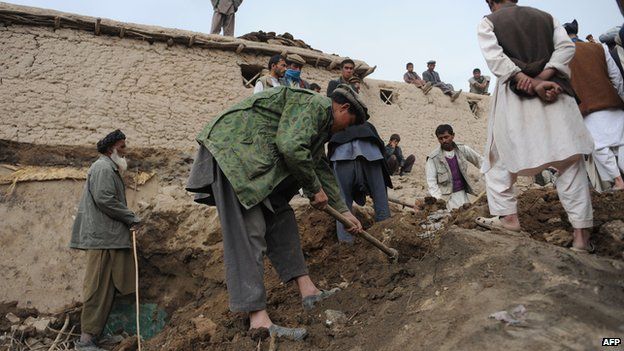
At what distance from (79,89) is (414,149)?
19.9 ft

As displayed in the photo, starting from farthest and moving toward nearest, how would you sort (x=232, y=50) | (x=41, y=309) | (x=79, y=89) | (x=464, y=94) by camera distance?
(x=464, y=94)
(x=232, y=50)
(x=79, y=89)
(x=41, y=309)

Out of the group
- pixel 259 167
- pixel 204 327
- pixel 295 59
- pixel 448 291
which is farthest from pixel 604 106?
pixel 295 59

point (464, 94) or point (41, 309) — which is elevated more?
point (464, 94)

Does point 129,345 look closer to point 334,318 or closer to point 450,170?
point 334,318

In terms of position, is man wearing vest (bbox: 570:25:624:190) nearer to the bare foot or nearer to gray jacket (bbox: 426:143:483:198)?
gray jacket (bbox: 426:143:483:198)

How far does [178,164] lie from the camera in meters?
6.73

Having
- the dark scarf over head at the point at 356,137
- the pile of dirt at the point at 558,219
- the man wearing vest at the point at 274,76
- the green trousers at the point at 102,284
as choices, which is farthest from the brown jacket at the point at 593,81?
the green trousers at the point at 102,284

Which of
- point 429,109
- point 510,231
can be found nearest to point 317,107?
point 510,231

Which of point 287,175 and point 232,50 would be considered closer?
point 287,175

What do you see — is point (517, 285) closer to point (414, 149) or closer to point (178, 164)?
point (178, 164)

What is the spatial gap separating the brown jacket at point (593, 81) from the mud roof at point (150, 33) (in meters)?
5.51

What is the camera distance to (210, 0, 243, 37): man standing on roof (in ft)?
31.7

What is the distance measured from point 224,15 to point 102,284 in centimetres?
683

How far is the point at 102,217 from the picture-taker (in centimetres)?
443
